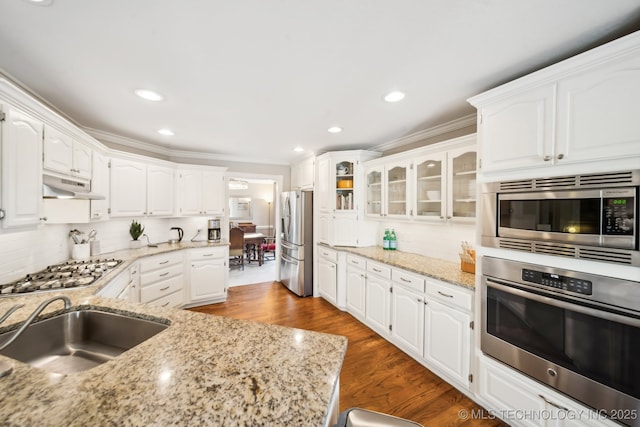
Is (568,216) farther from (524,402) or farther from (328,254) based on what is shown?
(328,254)

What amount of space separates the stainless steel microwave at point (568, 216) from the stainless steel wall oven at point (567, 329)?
132 millimetres

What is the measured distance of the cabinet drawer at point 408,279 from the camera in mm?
2289

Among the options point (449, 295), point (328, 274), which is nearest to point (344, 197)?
point (328, 274)

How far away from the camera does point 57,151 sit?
1.93 meters

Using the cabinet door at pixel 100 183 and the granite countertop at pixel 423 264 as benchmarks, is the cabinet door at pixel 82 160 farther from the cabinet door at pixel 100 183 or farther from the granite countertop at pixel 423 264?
the granite countertop at pixel 423 264

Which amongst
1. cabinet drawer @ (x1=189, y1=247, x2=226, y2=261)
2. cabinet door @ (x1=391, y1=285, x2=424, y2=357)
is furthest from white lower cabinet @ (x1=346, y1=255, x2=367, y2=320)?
cabinet drawer @ (x1=189, y1=247, x2=226, y2=261)

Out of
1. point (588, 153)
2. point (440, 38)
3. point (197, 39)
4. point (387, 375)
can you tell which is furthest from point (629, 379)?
point (197, 39)

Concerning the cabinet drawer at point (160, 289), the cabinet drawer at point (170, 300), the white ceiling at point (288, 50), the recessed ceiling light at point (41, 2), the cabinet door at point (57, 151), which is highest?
the white ceiling at point (288, 50)

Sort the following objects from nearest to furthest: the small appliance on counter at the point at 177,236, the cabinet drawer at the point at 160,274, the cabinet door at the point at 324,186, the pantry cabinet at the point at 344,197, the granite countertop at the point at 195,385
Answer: the granite countertop at the point at 195,385, the cabinet drawer at the point at 160,274, the pantry cabinet at the point at 344,197, the cabinet door at the point at 324,186, the small appliance on counter at the point at 177,236

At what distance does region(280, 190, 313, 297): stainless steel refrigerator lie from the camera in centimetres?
411

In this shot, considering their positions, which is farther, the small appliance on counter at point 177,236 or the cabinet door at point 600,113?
the small appliance on counter at point 177,236

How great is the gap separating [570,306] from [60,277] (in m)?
3.47

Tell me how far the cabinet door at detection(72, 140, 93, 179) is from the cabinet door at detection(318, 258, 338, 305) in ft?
9.94

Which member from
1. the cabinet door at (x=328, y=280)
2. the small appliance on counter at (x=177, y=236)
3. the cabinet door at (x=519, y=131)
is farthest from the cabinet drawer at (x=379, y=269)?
the small appliance on counter at (x=177, y=236)
